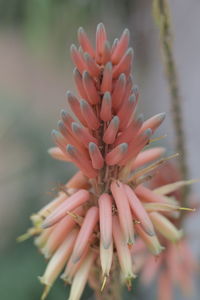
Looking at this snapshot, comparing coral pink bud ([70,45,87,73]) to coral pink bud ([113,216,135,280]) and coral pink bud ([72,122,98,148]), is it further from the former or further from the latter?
coral pink bud ([113,216,135,280])

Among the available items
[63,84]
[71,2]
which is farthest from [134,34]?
[71,2]

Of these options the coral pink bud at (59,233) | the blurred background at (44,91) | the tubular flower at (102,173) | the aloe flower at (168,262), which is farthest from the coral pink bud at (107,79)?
the blurred background at (44,91)

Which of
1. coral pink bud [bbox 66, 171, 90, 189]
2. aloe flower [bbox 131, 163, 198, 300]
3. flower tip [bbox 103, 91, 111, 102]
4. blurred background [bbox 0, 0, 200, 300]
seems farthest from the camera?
blurred background [bbox 0, 0, 200, 300]

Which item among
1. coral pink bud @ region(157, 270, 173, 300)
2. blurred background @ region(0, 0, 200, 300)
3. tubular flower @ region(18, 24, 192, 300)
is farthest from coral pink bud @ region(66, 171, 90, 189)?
blurred background @ region(0, 0, 200, 300)

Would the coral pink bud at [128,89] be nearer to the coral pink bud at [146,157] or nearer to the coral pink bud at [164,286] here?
the coral pink bud at [146,157]

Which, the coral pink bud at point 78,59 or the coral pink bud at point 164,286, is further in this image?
the coral pink bud at point 164,286

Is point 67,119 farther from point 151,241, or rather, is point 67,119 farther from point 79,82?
point 151,241
